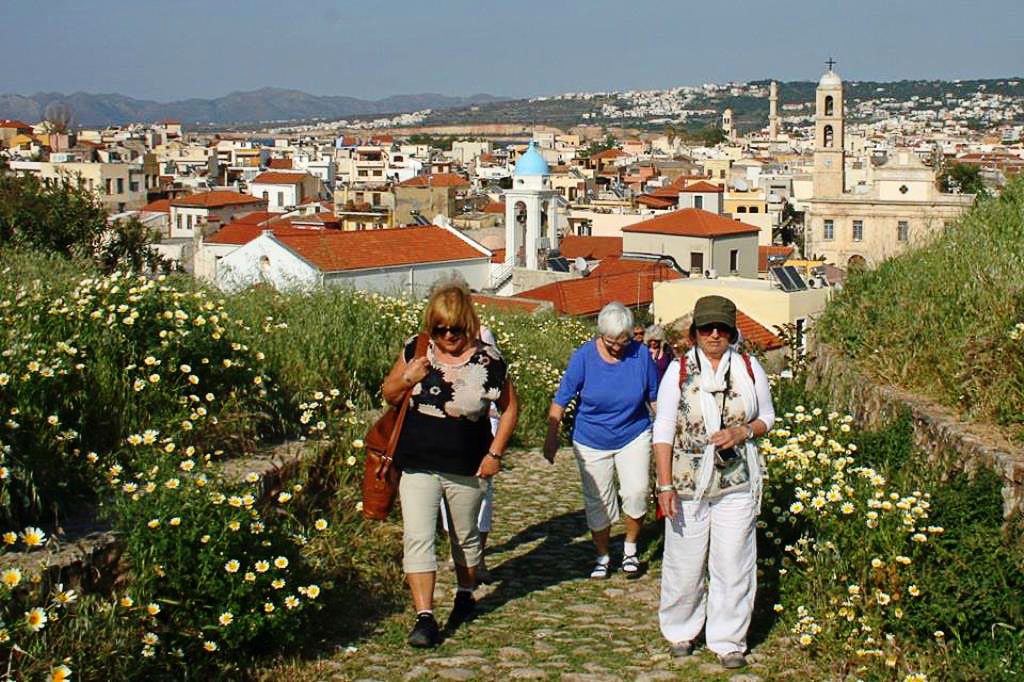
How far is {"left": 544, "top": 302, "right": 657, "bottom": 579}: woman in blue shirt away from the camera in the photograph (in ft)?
21.2

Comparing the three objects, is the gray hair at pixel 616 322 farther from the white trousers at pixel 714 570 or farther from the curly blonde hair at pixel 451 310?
the white trousers at pixel 714 570

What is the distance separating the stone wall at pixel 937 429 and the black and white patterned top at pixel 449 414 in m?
2.23

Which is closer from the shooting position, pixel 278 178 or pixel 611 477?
pixel 611 477

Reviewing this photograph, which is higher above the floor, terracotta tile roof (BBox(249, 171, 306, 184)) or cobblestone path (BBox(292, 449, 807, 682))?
terracotta tile roof (BBox(249, 171, 306, 184))

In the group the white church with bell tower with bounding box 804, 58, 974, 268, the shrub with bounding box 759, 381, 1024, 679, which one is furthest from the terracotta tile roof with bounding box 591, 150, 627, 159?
the shrub with bounding box 759, 381, 1024, 679

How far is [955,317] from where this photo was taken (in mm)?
7238

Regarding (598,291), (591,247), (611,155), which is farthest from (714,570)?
(611,155)

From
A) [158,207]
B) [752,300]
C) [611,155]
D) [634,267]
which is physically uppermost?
[611,155]

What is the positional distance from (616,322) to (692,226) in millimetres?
46701

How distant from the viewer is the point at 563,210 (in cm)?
7294

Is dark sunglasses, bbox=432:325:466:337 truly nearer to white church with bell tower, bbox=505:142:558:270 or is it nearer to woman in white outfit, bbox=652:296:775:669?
woman in white outfit, bbox=652:296:775:669

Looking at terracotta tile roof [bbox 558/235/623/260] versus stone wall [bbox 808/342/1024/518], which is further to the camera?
terracotta tile roof [bbox 558/235/623/260]

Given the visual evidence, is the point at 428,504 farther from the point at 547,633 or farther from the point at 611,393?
the point at 611,393

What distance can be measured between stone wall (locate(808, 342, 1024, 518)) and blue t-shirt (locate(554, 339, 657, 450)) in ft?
4.62
